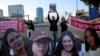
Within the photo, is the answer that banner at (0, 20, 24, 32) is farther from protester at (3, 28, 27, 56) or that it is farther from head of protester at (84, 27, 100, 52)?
head of protester at (84, 27, 100, 52)

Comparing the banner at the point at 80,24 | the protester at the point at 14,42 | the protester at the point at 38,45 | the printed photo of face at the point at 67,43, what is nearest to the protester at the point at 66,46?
the printed photo of face at the point at 67,43

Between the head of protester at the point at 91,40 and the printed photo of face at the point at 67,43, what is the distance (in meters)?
0.47

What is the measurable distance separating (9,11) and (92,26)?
2025mm

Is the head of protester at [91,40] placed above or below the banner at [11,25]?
below

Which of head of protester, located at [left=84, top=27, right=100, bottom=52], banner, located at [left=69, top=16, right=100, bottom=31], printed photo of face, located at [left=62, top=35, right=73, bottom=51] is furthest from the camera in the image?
banner, located at [left=69, top=16, right=100, bottom=31]

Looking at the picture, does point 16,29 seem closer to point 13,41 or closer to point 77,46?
point 13,41

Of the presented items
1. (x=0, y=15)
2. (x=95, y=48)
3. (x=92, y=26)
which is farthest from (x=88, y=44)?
(x=0, y=15)

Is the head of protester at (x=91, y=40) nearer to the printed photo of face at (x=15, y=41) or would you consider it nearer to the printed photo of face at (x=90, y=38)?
the printed photo of face at (x=90, y=38)

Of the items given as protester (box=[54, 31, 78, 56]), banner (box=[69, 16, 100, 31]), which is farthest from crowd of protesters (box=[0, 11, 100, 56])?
banner (box=[69, 16, 100, 31])

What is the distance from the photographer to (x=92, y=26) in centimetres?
714

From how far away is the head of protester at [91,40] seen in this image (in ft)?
21.5

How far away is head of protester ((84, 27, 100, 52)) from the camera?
21.5 ft

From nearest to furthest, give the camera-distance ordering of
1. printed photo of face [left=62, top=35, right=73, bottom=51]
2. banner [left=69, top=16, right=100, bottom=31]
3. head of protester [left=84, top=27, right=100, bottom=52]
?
printed photo of face [left=62, top=35, right=73, bottom=51] → head of protester [left=84, top=27, right=100, bottom=52] → banner [left=69, top=16, right=100, bottom=31]

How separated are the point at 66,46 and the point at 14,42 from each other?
1061 mm
